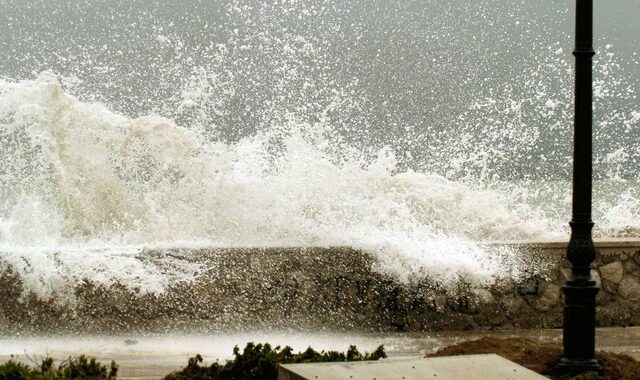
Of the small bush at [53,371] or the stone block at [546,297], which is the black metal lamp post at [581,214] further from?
the stone block at [546,297]

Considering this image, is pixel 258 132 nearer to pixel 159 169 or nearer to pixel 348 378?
pixel 159 169

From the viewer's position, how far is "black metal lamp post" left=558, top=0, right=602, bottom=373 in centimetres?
806

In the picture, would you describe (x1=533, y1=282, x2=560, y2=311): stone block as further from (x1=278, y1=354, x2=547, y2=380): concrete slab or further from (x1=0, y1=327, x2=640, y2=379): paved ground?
(x1=278, y1=354, x2=547, y2=380): concrete slab

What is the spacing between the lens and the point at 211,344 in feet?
33.9

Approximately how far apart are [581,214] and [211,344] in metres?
3.51

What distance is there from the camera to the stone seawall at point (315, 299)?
10930 millimetres

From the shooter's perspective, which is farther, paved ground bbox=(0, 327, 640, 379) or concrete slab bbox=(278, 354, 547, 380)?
paved ground bbox=(0, 327, 640, 379)

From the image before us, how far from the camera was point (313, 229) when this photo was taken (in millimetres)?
12820

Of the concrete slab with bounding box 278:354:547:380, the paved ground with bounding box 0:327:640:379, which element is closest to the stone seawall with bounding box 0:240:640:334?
the paved ground with bounding box 0:327:640:379

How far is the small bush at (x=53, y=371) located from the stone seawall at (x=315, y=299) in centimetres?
351

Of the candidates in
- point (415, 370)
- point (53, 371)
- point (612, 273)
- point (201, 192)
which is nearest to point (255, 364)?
point (53, 371)

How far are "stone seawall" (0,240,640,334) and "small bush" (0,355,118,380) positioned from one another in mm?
3512

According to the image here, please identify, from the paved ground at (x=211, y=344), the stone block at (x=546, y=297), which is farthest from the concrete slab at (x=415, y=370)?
the stone block at (x=546, y=297)

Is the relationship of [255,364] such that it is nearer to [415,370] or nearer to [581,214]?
[415,370]
